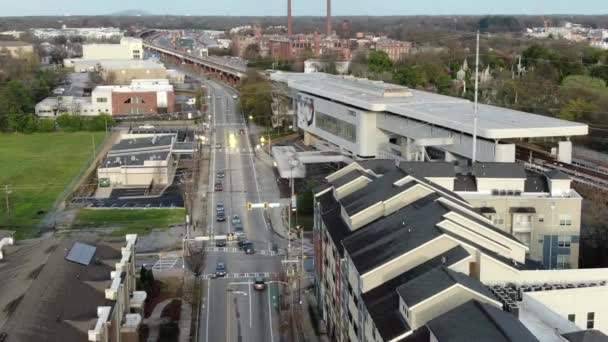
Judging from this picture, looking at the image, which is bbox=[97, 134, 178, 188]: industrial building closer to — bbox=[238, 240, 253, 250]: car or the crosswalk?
bbox=[238, 240, 253, 250]: car

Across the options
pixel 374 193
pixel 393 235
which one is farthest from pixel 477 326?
pixel 374 193

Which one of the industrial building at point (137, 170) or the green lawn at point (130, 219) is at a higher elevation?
the industrial building at point (137, 170)

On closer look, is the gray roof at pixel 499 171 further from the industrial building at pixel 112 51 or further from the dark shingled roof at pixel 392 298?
the industrial building at pixel 112 51

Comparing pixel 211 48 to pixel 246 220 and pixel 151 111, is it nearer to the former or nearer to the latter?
pixel 151 111

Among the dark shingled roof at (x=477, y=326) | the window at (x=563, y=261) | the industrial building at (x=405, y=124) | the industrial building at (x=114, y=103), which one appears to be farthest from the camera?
the industrial building at (x=114, y=103)

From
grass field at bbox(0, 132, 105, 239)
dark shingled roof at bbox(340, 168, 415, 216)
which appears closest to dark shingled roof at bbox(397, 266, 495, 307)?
dark shingled roof at bbox(340, 168, 415, 216)

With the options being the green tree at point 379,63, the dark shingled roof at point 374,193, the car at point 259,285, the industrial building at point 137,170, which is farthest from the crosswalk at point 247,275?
the green tree at point 379,63
